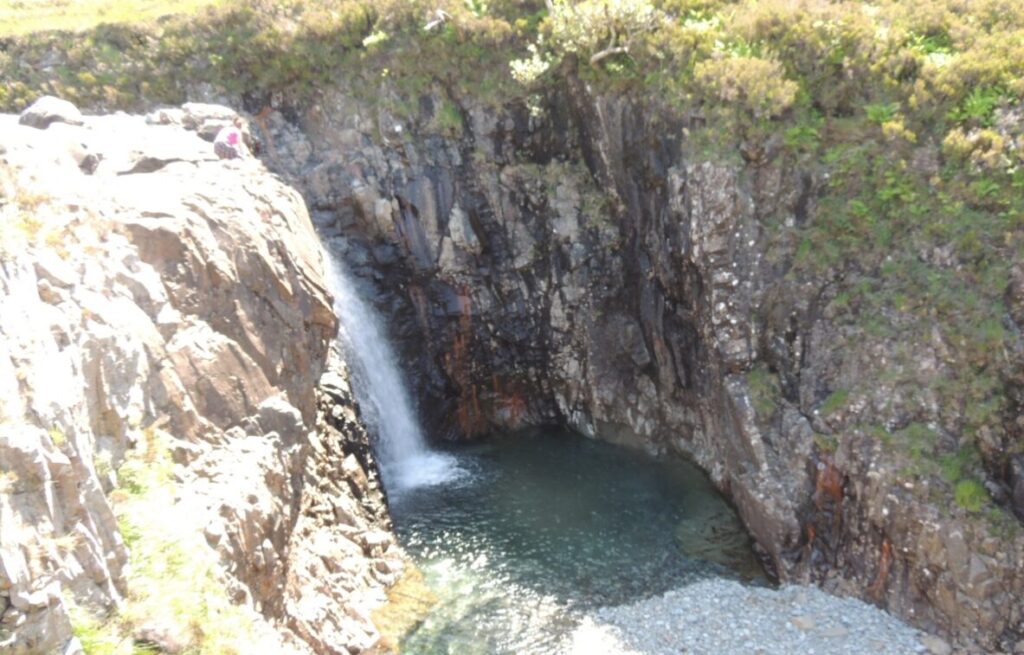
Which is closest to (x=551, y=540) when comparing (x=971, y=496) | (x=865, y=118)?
(x=971, y=496)

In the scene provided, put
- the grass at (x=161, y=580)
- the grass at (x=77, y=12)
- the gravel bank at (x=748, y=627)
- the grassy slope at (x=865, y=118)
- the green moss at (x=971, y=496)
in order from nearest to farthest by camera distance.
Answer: the grass at (x=161, y=580)
the green moss at (x=971, y=496)
the gravel bank at (x=748, y=627)
the grassy slope at (x=865, y=118)
the grass at (x=77, y=12)

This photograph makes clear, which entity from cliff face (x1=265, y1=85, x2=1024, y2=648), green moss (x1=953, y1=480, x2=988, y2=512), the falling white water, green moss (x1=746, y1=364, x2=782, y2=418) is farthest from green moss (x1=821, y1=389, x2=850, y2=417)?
the falling white water

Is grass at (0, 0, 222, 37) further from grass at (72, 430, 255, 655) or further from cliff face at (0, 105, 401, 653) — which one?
grass at (72, 430, 255, 655)

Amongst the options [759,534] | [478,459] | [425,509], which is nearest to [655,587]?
[759,534]

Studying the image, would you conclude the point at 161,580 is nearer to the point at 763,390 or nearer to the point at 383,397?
the point at 383,397

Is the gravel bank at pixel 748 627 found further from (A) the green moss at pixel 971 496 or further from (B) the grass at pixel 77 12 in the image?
(B) the grass at pixel 77 12

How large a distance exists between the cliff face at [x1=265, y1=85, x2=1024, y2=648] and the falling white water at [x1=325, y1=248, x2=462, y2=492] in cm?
101

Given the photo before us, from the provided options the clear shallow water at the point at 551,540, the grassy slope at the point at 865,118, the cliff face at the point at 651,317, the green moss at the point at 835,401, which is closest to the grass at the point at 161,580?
the clear shallow water at the point at 551,540

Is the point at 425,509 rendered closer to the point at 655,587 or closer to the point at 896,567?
the point at 655,587

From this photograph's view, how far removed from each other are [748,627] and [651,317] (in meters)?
10.9

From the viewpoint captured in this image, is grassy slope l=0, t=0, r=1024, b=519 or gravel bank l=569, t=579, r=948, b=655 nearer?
gravel bank l=569, t=579, r=948, b=655

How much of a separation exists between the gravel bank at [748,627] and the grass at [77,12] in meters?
30.2

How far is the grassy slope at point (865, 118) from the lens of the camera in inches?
628

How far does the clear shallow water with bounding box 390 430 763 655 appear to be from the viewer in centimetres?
1689
